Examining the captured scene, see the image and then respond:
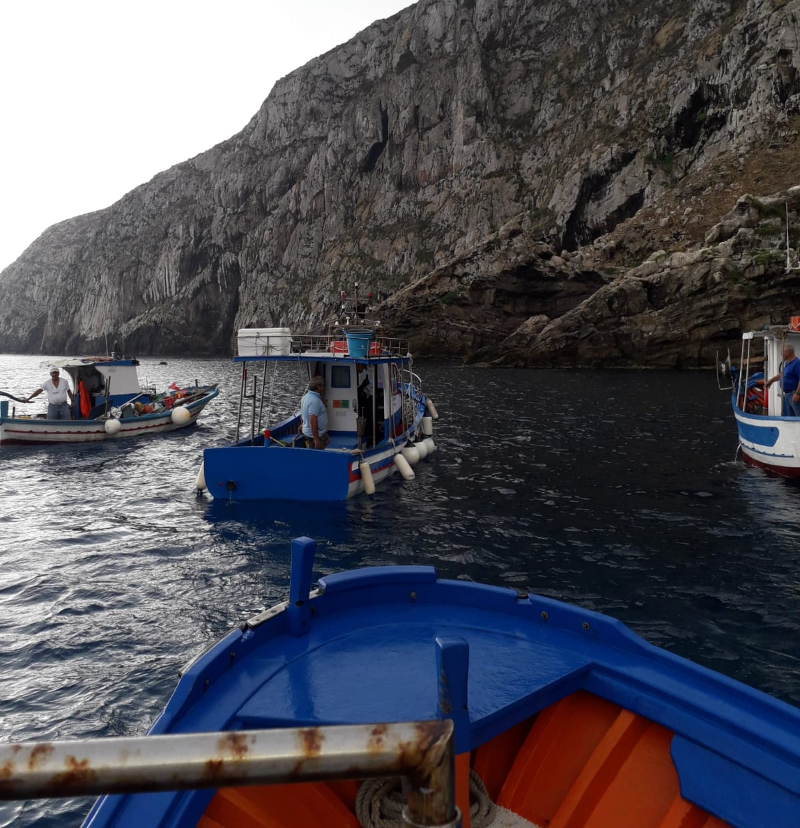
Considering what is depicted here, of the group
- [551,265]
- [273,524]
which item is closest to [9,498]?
[273,524]

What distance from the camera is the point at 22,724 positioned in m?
7.02

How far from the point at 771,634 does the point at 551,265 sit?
68961 mm

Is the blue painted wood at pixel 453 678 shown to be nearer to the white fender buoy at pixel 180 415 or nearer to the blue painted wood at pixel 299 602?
the blue painted wood at pixel 299 602

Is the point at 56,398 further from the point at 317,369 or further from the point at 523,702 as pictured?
the point at 523,702

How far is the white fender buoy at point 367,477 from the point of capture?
1588cm

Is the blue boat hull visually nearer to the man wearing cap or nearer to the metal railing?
the metal railing

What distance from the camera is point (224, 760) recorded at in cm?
132

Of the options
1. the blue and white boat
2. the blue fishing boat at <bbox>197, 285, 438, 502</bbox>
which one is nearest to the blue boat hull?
the blue fishing boat at <bbox>197, 285, 438, 502</bbox>

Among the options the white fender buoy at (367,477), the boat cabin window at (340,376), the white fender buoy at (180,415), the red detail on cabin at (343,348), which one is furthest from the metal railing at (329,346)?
the white fender buoy at (180,415)

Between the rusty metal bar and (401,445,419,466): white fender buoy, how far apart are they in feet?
56.4

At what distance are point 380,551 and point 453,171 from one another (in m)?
129

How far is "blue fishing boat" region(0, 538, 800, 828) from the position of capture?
3.71 meters

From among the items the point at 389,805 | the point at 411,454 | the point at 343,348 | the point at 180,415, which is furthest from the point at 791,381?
the point at 180,415

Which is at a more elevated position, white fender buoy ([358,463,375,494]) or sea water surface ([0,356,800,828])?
white fender buoy ([358,463,375,494])
